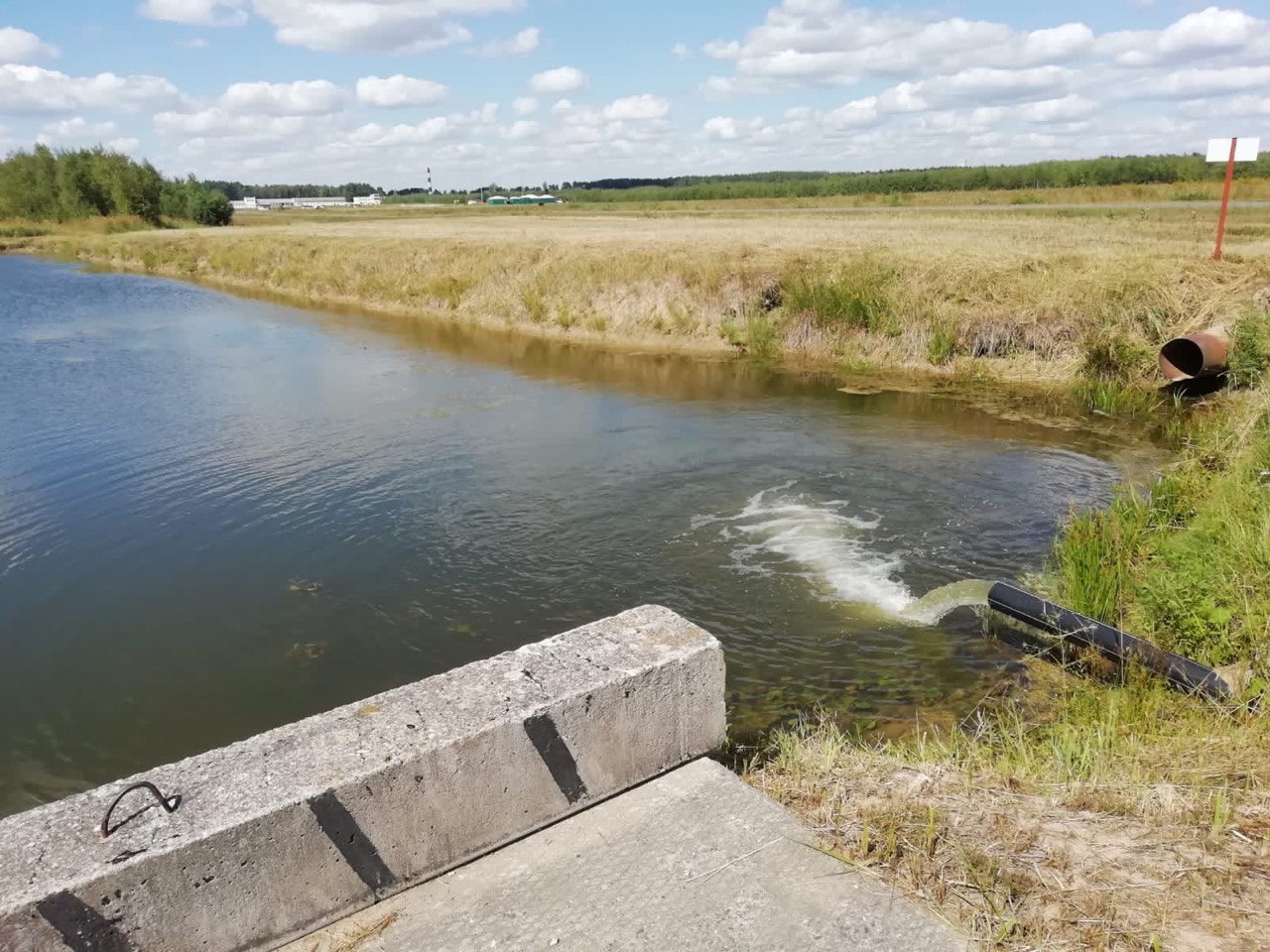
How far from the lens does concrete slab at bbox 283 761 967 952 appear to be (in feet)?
9.53

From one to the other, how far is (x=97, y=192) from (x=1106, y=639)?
85630mm

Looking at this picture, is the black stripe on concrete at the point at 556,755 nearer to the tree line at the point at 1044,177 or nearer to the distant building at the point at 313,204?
the tree line at the point at 1044,177

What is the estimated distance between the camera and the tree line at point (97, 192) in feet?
230

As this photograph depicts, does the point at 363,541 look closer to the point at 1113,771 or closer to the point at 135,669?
the point at 135,669

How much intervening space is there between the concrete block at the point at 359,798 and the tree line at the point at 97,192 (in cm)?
7494

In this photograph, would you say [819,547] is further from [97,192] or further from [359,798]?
[97,192]

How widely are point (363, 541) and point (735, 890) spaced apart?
7.04 m

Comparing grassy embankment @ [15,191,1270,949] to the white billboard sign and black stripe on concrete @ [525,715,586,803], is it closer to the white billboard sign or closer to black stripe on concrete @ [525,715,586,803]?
black stripe on concrete @ [525,715,586,803]

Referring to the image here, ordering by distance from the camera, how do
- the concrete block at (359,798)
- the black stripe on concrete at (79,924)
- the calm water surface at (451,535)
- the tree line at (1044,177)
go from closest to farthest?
the black stripe on concrete at (79,924) < the concrete block at (359,798) < the calm water surface at (451,535) < the tree line at (1044,177)

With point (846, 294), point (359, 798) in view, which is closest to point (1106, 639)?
point (359, 798)

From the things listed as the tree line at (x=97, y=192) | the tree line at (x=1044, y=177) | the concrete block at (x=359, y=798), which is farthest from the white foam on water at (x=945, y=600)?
the tree line at (x=97, y=192)

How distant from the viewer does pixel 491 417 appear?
14.5m

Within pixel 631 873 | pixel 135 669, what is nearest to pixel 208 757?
pixel 631 873

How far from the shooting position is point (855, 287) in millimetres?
18625
